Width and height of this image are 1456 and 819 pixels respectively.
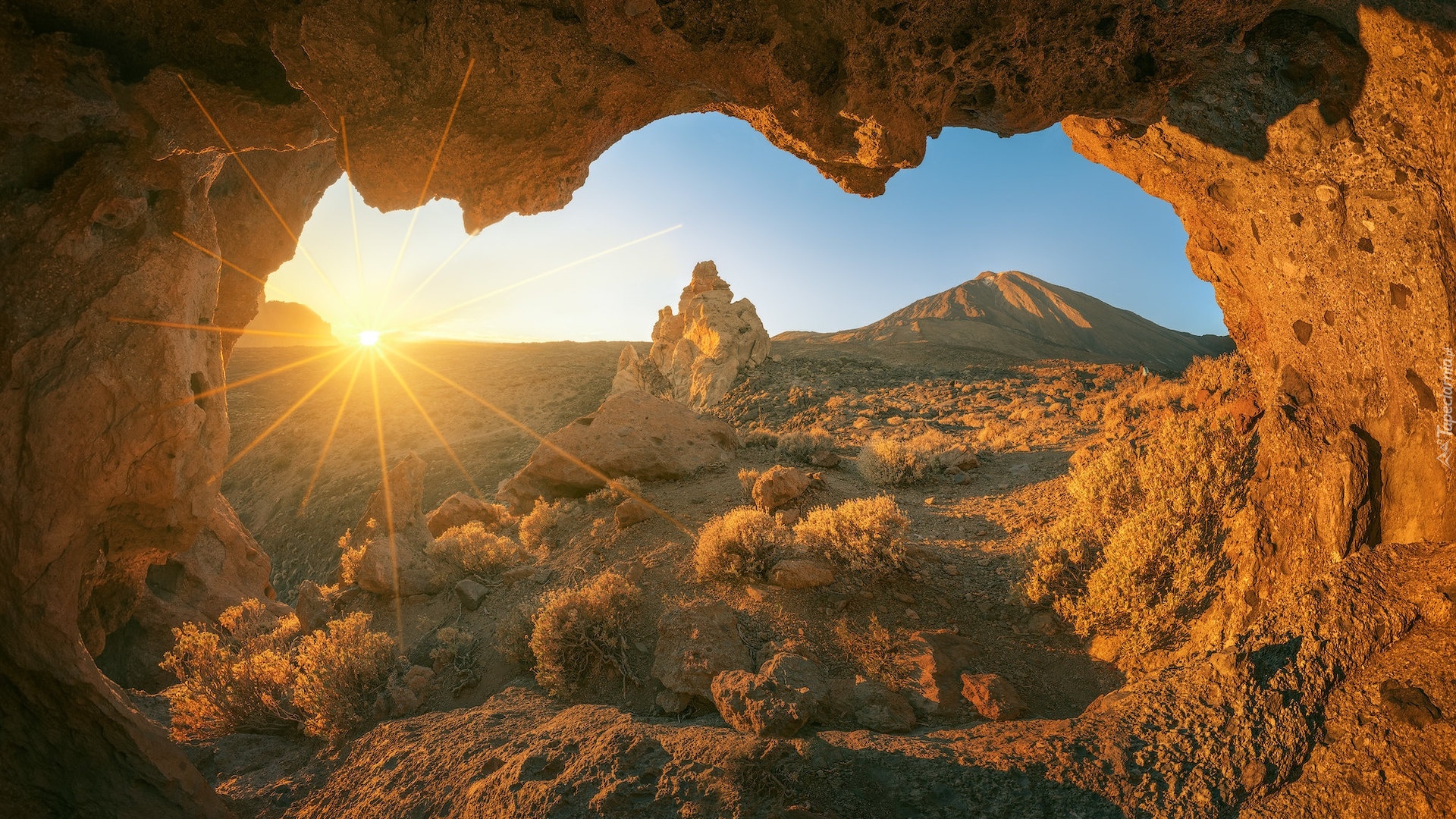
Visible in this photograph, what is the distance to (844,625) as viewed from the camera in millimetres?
5074

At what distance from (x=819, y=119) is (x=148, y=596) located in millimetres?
9638

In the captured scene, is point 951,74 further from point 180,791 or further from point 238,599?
point 238,599

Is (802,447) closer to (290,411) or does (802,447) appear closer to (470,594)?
(470,594)

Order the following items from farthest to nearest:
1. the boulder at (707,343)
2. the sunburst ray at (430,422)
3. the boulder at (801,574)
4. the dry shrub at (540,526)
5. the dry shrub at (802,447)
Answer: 1. the boulder at (707,343)
2. the sunburst ray at (430,422)
3. the dry shrub at (802,447)
4. the dry shrub at (540,526)
5. the boulder at (801,574)

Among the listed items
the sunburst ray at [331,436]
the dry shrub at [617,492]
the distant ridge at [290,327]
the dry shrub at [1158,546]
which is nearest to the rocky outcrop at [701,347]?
the sunburst ray at [331,436]

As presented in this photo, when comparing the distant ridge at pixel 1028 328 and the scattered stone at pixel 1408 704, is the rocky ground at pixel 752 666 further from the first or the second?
the distant ridge at pixel 1028 328

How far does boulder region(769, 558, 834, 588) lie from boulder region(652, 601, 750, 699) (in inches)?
24.1

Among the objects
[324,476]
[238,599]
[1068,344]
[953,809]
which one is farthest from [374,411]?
[1068,344]

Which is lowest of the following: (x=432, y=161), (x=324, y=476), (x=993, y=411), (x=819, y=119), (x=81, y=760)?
(x=324, y=476)

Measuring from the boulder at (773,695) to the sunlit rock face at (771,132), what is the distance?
111 cm

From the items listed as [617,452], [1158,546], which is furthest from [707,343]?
[1158,546]

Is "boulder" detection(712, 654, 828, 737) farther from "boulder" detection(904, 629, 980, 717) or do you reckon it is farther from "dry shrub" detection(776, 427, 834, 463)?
"dry shrub" detection(776, 427, 834, 463)

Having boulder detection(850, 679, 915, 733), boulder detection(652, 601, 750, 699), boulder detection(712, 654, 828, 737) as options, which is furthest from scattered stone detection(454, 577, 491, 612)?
boulder detection(850, 679, 915, 733)

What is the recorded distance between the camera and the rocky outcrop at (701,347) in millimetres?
23469
